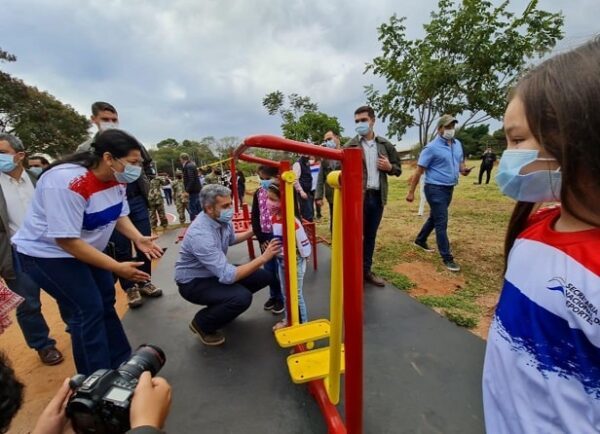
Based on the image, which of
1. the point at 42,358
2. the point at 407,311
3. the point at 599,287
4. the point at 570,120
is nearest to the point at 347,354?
the point at 599,287

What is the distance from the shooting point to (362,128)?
3.06 meters

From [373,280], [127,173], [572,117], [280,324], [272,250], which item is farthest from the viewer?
[373,280]

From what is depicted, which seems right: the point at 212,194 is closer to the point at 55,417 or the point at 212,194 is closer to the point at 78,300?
the point at 78,300

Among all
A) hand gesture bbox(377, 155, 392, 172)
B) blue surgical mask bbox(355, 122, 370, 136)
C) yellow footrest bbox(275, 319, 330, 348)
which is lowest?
yellow footrest bbox(275, 319, 330, 348)

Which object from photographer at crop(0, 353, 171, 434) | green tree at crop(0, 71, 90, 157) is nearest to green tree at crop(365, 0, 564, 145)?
photographer at crop(0, 353, 171, 434)

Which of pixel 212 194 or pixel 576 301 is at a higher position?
pixel 212 194

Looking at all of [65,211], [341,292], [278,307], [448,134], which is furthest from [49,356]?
[448,134]

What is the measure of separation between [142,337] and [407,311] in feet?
7.77

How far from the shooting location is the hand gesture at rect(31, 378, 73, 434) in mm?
935

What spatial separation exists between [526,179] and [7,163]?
3061 mm

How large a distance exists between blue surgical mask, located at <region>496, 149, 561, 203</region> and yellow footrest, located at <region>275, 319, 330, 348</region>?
1.55 metres

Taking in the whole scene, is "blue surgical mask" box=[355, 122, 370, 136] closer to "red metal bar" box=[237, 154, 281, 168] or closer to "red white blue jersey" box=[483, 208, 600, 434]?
"red metal bar" box=[237, 154, 281, 168]

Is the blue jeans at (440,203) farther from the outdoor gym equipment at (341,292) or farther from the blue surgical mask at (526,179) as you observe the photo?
the blue surgical mask at (526,179)

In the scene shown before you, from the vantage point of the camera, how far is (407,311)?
2900mm
